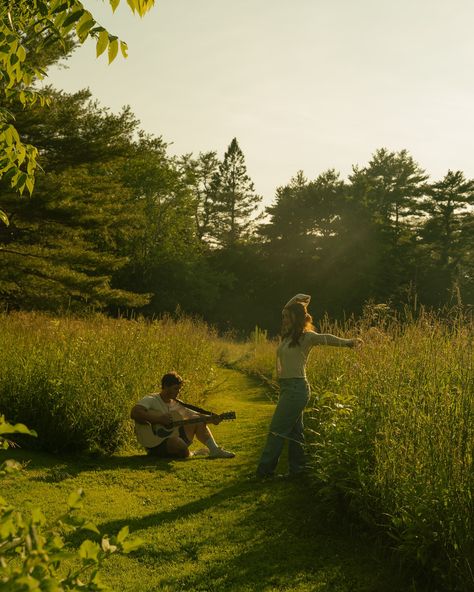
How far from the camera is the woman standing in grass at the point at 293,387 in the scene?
20.5 ft

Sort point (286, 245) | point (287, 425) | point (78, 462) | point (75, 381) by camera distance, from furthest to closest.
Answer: point (286, 245), point (75, 381), point (78, 462), point (287, 425)

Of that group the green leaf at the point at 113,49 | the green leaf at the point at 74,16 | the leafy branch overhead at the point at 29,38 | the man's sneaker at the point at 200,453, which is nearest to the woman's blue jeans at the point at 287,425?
the man's sneaker at the point at 200,453

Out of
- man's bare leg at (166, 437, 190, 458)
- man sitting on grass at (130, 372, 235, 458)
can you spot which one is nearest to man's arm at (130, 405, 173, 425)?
man sitting on grass at (130, 372, 235, 458)

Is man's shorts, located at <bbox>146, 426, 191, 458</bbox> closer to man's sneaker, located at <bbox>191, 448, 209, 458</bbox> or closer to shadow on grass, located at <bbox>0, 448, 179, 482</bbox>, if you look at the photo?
shadow on grass, located at <bbox>0, 448, 179, 482</bbox>

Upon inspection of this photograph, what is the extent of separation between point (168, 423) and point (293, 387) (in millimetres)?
1775

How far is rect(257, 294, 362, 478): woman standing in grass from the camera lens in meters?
6.24

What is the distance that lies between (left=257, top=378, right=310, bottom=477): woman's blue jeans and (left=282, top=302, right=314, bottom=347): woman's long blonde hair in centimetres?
43

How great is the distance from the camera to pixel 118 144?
21391mm

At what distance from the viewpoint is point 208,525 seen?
16.8 ft

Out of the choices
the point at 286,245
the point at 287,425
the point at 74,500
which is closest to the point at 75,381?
the point at 287,425

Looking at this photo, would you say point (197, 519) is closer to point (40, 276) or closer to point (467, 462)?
point (467, 462)

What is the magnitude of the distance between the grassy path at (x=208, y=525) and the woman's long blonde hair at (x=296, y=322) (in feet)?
4.76

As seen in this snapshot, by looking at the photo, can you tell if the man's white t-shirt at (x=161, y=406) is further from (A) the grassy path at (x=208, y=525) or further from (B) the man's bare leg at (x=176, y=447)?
(A) the grassy path at (x=208, y=525)

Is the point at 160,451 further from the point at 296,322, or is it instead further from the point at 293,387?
the point at 296,322
